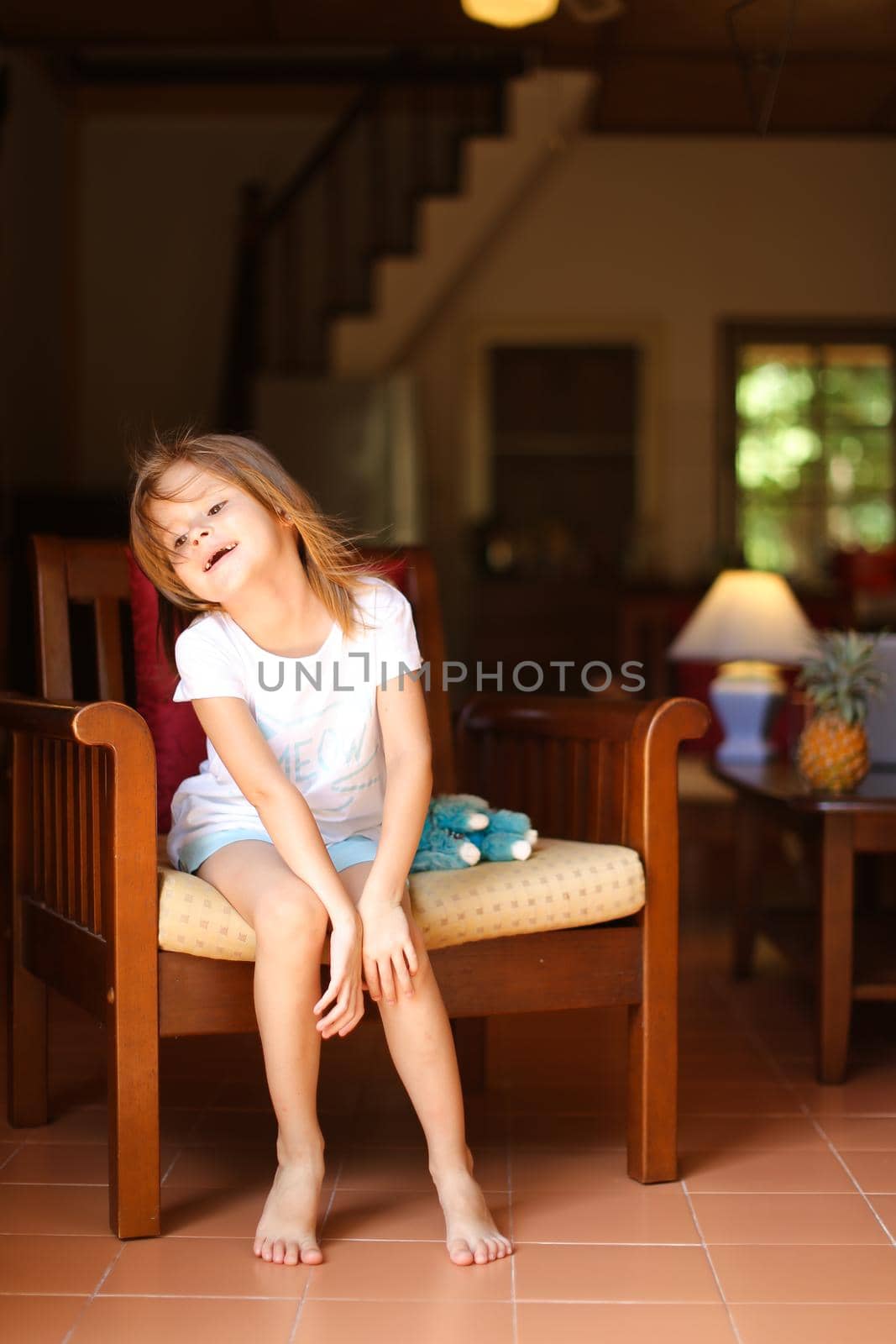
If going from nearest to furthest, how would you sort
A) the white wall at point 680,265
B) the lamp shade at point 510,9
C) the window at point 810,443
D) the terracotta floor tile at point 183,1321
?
the terracotta floor tile at point 183,1321 → the lamp shade at point 510,9 → the white wall at point 680,265 → the window at point 810,443

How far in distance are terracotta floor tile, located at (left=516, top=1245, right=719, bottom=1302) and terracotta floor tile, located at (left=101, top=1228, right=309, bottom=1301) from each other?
0.26m

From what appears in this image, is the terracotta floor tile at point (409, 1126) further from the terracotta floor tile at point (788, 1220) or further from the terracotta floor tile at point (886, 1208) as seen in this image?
the terracotta floor tile at point (886, 1208)

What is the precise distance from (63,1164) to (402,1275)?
613 millimetres

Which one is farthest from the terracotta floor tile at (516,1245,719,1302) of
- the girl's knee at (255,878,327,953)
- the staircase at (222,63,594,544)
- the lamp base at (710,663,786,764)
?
the staircase at (222,63,594,544)

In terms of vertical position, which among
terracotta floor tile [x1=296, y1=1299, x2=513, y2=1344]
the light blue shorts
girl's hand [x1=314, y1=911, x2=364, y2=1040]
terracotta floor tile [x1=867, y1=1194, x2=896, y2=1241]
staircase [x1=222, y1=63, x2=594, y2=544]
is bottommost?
terracotta floor tile [x1=867, y1=1194, x2=896, y2=1241]

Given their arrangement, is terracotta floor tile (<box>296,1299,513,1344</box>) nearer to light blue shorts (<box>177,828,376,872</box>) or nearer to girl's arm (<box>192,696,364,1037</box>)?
girl's arm (<box>192,696,364,1037</box>)

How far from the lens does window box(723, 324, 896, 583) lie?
723cm

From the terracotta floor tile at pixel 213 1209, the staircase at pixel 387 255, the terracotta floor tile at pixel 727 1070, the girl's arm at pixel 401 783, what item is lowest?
the terracotta floor tile at pixel 727 1070

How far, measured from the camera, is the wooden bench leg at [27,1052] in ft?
7.20

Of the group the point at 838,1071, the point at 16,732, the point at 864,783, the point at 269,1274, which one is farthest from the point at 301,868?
the point at 864,783

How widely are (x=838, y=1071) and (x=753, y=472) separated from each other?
17.1 ft

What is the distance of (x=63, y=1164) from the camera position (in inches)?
80.5

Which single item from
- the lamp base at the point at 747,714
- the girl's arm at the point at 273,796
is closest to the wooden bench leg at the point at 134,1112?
the girl's arm at the point at 273,796

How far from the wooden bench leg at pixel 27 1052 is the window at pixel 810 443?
553 cm
